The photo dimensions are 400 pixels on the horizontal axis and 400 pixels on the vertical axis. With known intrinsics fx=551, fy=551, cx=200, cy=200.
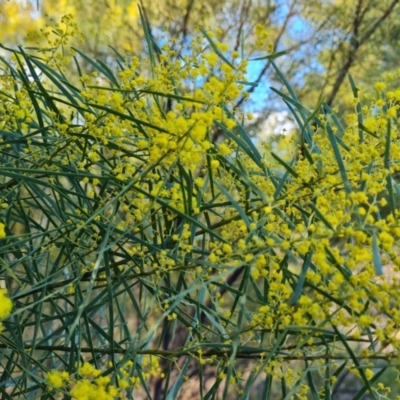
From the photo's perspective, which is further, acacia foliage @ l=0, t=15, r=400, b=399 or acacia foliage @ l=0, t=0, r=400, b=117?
acacia foliage @ l=0, t=0, r=400, b=117

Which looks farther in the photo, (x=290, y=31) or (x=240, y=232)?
(x=290, y=31)

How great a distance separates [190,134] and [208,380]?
5.01 ft

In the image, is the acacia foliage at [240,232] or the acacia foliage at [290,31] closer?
the acacia foliage at [240,232]

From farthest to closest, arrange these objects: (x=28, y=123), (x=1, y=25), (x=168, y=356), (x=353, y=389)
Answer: (x=353, y=389), (x=1, y=25), (x=28, y=123), (x=168, y=356)

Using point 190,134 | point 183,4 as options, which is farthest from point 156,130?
point 183,4

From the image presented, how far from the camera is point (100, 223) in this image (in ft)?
1.47

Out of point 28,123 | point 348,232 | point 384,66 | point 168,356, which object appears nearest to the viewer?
point 348,232

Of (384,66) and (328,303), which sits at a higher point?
(384,66)

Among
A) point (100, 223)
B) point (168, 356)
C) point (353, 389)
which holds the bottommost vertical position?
point (353, 389)

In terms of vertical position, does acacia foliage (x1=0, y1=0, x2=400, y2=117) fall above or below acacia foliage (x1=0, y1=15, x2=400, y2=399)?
above

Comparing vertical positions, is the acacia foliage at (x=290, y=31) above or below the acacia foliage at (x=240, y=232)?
above

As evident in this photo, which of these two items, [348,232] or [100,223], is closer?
[348,232]

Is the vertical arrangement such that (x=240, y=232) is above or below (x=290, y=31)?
below

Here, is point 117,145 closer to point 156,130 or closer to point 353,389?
Answer: point 156,130
